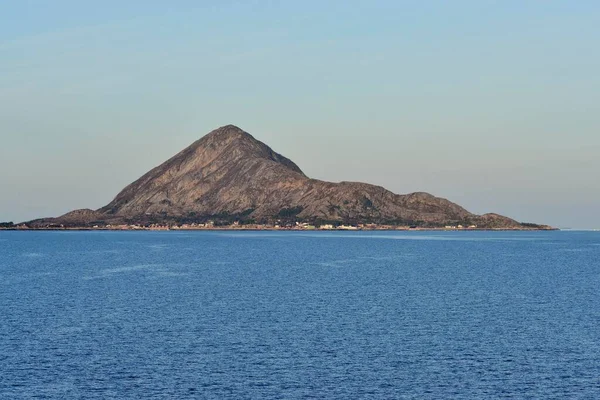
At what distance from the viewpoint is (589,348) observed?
3182 inches

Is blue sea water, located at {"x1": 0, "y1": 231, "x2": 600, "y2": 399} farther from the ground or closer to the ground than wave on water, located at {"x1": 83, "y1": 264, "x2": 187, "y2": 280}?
closer to the ground

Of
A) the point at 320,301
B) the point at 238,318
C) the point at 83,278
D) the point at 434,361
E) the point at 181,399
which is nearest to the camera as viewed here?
the point at 181,399

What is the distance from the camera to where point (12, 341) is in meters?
83.7

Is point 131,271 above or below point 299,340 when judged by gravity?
above

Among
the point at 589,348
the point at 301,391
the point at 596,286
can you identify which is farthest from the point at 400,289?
the point at 301,391

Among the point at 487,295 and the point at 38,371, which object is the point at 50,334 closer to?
the point at 38,371

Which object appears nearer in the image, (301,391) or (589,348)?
(301,391)

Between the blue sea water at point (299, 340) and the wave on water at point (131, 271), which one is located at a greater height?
the wave on water at point (131, 271)

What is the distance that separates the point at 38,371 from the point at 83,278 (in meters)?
98.1

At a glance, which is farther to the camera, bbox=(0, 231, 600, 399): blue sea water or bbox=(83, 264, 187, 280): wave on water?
bbox=(83, 264, 187, 280): wave on water

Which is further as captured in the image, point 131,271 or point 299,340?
point 131,271

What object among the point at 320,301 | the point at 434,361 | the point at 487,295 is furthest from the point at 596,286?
the point at 434,361

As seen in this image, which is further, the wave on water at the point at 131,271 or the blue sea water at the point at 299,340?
the wave on water at the point at 131,271

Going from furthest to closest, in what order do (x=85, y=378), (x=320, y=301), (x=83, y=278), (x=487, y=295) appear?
(x=83, y=278) → (x=487, y=295) → (x=320, y=301) → (x=85, y=378)
